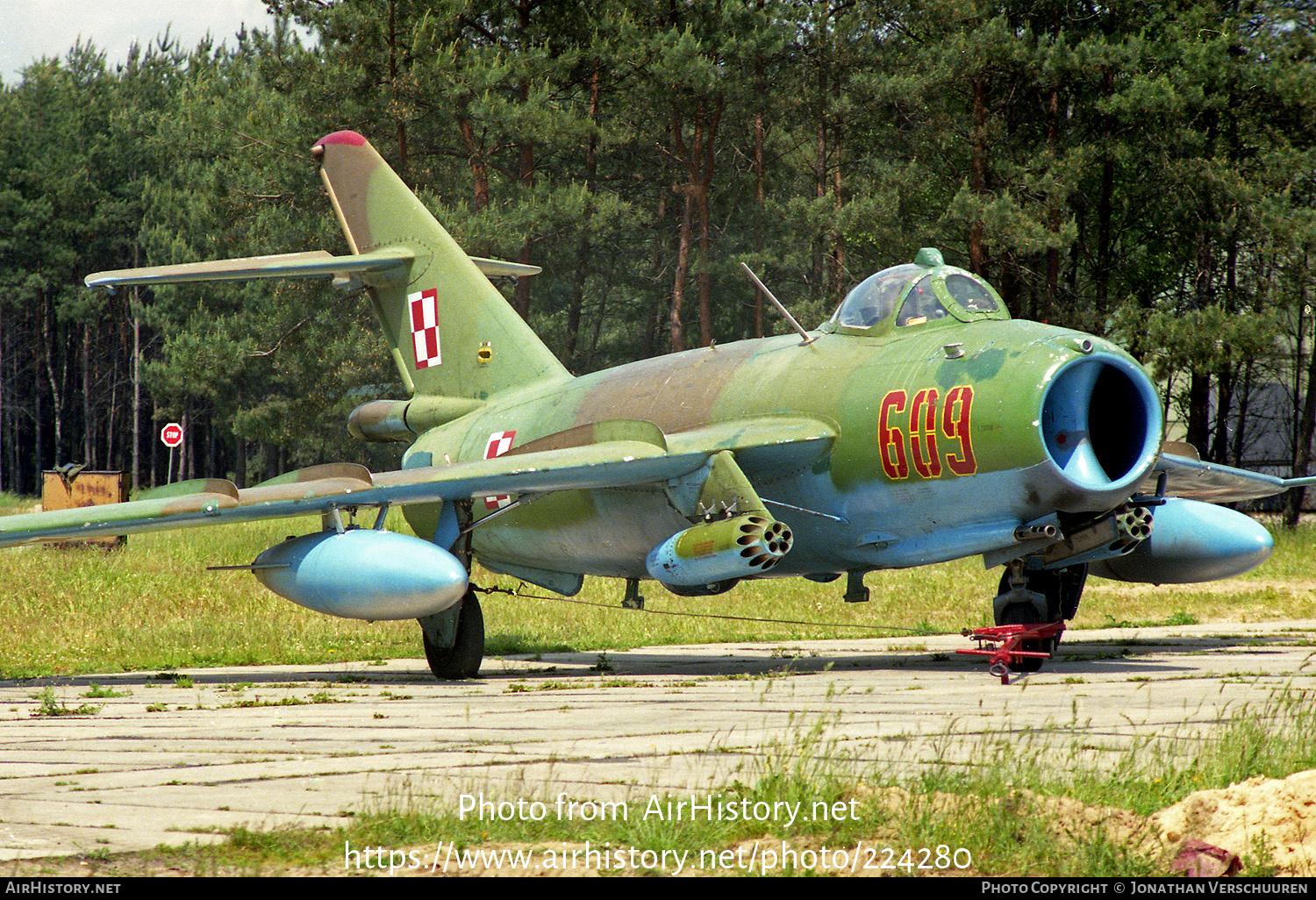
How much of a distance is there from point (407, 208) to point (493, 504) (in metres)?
4.11

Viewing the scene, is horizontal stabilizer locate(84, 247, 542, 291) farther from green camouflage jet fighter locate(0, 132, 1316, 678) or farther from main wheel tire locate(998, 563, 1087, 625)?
main wheel tire locate(998, 563, 1087, 625)

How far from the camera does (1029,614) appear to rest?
11.8 m

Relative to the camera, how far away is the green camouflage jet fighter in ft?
35.7

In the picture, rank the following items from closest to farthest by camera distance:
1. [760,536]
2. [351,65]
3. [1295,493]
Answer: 1. [760,536]
2. [1295,493]
3. [351,65]

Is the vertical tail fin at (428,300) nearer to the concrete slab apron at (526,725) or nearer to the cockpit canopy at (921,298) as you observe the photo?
the concrete slab apron at (526,725)

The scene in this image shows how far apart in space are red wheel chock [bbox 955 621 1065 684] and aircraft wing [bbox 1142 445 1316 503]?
346 centimetres

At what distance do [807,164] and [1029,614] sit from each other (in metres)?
37.1

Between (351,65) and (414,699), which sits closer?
(414,699)

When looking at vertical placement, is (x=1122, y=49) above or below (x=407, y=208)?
above

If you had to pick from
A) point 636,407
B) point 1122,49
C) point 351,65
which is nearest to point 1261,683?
point 636,407

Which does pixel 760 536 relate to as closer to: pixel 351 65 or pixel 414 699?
pixel 414 699

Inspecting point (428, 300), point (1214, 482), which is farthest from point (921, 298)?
point (428, 300)

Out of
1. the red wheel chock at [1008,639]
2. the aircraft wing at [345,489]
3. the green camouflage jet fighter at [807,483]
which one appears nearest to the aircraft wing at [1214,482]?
the green camouflage jet fighter at [807,483]

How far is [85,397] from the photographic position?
70.3 m
